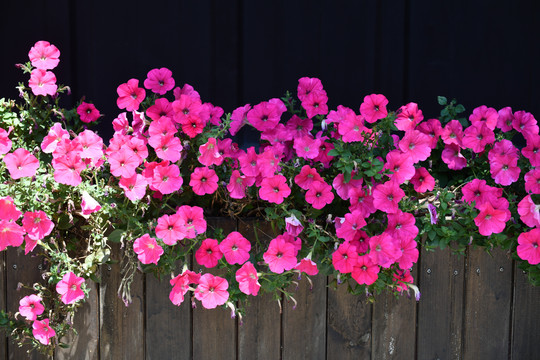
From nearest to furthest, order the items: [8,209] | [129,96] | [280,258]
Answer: [8,209] → [280,258] → [129,96]

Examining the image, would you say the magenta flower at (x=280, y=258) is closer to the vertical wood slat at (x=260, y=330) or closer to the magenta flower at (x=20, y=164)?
the vertical wood slat at (x=260, y=330)

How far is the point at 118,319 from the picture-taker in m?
2.06

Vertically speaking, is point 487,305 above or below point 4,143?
below

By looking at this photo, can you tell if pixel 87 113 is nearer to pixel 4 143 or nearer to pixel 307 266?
pixel 4 143

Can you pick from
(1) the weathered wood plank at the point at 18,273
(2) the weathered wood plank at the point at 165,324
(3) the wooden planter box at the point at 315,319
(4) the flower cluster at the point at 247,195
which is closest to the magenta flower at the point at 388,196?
(4) the flower cluster at the point at 247,195

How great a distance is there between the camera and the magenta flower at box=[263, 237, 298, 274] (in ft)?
5.91

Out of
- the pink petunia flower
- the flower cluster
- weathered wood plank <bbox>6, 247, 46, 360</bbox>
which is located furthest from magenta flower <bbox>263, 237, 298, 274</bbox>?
weathered wood plank <bbox>6, 247, 46, 360</bbox>

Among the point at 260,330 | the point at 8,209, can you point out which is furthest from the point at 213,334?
the point at 8,209

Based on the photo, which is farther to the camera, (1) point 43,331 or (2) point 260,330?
(2) point 260,330

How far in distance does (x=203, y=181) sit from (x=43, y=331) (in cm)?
64

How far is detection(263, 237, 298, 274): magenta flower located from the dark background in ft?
2.65

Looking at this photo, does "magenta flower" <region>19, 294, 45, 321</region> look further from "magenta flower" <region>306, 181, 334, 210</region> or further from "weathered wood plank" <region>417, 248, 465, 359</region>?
"weathered wood plank" <region>417, 248, 465, 359</region>

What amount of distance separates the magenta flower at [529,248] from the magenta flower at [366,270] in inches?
16.7

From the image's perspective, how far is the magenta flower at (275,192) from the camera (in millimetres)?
1794
